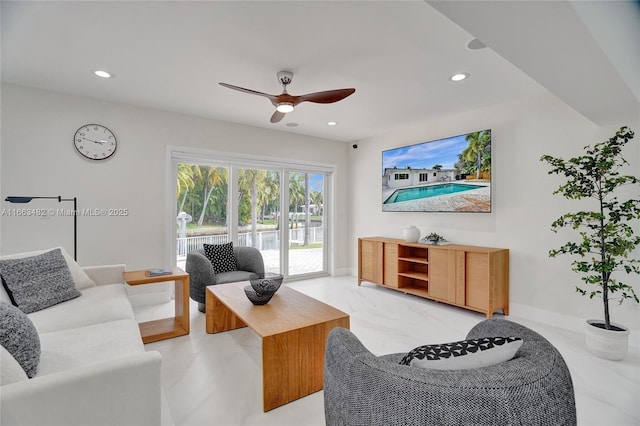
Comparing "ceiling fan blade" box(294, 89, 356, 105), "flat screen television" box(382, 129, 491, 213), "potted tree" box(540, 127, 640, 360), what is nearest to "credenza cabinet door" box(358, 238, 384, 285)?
"flat screen television" box(382, 129, 491, 213)

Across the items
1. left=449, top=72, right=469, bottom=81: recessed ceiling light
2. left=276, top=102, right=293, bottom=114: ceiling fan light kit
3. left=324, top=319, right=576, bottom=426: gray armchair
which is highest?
left=449, top=72, right=469, bottom=81: recessed ceiling light

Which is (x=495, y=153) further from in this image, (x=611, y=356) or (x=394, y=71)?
(x=611, y=356)

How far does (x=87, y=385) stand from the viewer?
114cm

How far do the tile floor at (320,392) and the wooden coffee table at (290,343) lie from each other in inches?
3.8

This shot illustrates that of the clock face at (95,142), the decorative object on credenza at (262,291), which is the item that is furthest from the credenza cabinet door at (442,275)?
the clock face at (95,142)

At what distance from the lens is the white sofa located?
103 centimetres

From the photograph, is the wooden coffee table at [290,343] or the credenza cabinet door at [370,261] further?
the credenza cabinet door at [370,261]

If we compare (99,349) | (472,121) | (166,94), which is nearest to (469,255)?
(472,121)

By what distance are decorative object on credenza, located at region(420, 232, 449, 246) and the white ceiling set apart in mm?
1700

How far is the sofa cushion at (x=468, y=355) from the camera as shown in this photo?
0.97 m

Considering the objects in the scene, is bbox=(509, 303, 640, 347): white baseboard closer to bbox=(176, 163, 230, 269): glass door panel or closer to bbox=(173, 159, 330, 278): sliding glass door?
bbox=(173, 159, 330, 278): sliding glass door

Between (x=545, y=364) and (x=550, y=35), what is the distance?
1476 mm

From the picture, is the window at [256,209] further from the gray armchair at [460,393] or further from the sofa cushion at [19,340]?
the gray armchair at [460,393]

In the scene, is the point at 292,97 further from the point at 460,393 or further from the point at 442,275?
the point at 442,275
